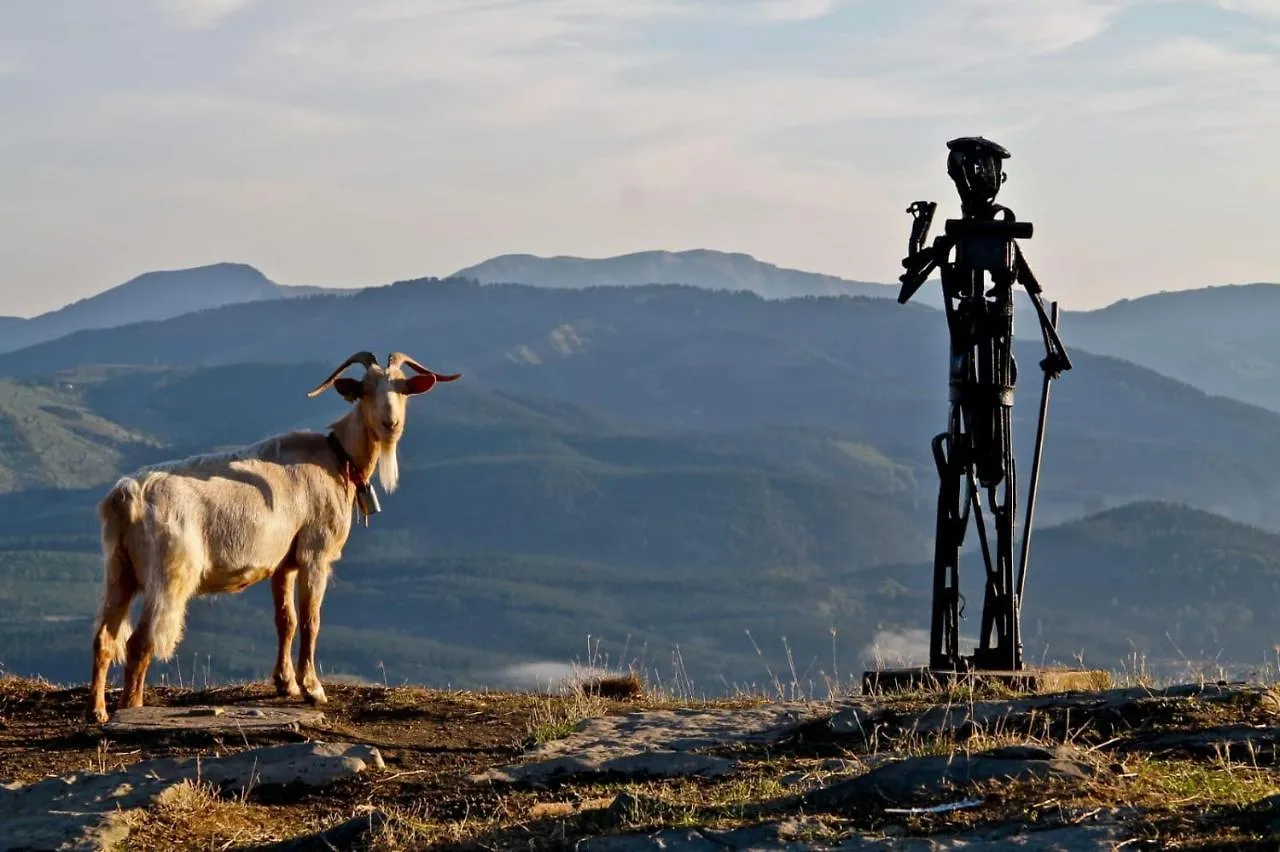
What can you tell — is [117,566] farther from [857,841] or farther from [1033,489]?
[857,841]

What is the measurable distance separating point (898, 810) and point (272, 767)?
429 cm

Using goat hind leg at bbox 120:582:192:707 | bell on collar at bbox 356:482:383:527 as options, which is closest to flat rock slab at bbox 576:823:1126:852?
goat hind leg at bbox 120:582:192:707

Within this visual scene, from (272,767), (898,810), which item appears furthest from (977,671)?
(898,810)

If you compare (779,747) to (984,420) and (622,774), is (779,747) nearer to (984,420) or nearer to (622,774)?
(622,774)

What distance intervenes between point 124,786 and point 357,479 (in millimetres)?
6643

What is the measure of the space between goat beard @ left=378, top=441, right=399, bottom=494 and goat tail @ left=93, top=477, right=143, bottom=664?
2.89 metres

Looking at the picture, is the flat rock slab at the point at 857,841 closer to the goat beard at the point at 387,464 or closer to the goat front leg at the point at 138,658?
the goat front leg at the point at 138,658

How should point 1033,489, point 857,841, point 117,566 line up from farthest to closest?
point 1033,489 → point 117,566 → point 857,841

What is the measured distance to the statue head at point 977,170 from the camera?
15742 millimetres

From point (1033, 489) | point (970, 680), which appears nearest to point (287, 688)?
point (970, 680)

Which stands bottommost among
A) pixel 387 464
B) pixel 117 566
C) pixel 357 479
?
pixel 117 566

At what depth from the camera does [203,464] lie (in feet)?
49.7

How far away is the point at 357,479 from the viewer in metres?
16.7

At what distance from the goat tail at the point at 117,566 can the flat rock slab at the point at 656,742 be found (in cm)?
388
